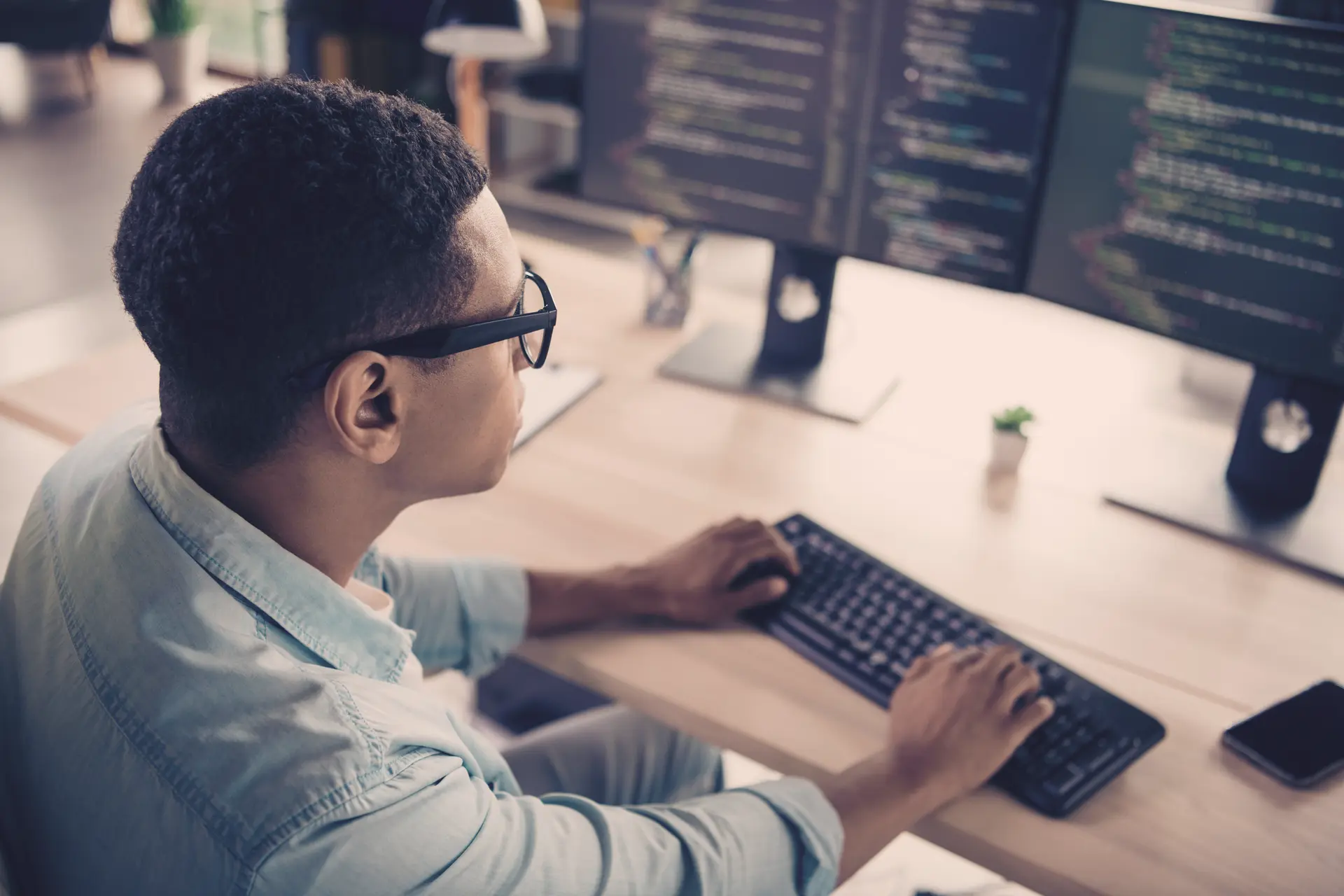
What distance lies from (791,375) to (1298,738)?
0.80 m

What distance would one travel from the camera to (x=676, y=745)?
141cm

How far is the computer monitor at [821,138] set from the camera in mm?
1396

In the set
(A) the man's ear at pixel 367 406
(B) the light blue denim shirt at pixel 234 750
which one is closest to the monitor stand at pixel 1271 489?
(B) the light blue denim shirt at pixel 234 750

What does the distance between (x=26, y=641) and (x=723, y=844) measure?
1.68 ft

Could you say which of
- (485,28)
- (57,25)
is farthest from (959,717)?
(57,25)

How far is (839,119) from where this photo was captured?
1503 millimetres

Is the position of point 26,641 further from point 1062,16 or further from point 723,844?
point 1062,16

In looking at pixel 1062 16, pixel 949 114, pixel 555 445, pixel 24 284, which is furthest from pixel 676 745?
pixel 24 284

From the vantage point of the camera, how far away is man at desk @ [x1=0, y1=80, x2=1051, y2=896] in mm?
731

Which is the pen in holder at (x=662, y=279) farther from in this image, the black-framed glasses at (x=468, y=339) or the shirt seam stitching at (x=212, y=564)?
the shirt seam stitching at (x=212, y=564)

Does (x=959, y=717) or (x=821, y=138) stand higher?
(x=821, y=138)

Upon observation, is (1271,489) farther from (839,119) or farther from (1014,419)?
(839,119)

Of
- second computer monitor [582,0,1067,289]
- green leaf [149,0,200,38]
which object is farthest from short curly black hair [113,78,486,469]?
green leaf [149,0,200,38]

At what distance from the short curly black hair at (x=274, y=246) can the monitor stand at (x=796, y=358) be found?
32.5 inches
